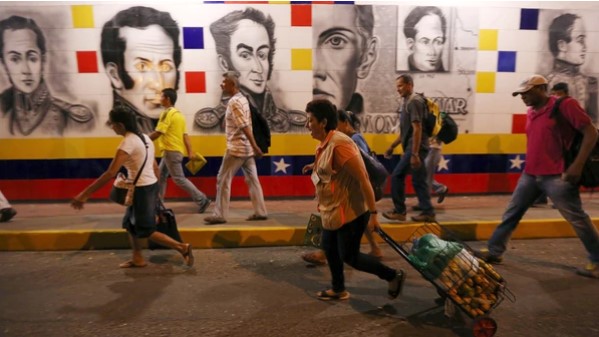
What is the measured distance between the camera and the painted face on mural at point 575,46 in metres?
6.95

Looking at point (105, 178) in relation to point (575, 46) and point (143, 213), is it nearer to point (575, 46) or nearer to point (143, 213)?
point (143, 213)

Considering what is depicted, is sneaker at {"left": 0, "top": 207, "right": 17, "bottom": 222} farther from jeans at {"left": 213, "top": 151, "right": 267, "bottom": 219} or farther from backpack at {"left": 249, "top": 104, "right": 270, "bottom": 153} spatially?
backpack at {"left": 249, "top": 104, "right": 270, "bottom": 153}

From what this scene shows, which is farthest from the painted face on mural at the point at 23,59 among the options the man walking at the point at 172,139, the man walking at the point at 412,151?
the man walking at the point at 412,151

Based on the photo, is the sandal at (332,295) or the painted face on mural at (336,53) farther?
the painted face on mural at (336,53)

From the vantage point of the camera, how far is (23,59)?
21.7ft

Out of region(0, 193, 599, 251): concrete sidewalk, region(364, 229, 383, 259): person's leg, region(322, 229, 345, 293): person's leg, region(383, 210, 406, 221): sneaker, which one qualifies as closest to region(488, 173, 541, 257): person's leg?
region(0, 193, 599, 251): concrete sidewalk

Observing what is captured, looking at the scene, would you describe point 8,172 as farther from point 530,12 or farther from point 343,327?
point 530,12

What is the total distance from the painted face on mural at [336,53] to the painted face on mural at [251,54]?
72 centimetres

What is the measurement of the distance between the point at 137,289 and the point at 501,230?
3402 mm

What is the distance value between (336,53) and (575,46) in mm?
3543

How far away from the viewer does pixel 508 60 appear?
6.95 meters

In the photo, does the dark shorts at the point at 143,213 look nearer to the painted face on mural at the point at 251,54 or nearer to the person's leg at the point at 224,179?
the person's leg at the point at 224,179

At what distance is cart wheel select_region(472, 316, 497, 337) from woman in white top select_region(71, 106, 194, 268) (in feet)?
8.71

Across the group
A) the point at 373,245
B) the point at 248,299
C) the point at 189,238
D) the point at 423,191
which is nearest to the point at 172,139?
the point at 189,238
